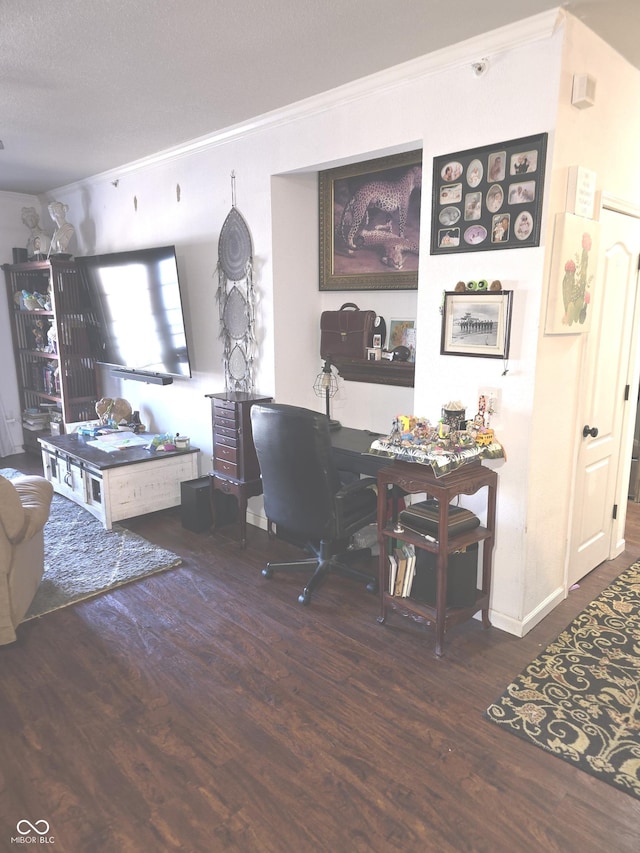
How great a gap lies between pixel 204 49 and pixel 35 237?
12.2ft

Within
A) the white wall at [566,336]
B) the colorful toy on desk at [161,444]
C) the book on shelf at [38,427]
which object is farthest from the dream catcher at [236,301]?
the book on shelf at [38,427]

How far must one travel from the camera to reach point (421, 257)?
282cm

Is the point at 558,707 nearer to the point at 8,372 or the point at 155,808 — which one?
the point at 155,808

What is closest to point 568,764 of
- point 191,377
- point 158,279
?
point 191,377

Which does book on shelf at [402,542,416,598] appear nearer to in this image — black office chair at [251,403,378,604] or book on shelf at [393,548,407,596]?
book on shelf at [393,548,407,596]

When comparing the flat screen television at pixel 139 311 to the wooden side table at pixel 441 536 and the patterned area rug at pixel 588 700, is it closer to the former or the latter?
the wooden side table at pixel 441 536

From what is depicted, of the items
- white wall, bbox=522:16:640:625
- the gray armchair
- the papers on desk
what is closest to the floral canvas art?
white wall, bbox=522:16:640:625

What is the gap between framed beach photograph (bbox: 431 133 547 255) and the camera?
2.39 meters

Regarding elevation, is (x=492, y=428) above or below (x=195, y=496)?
above

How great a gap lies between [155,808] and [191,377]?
3.12 metres

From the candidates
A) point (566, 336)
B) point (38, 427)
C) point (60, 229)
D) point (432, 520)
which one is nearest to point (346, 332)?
point (566, 336)

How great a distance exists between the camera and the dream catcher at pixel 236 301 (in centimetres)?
380

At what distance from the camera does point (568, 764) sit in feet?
6.34

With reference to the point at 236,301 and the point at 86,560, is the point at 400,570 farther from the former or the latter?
the point at 236,301
